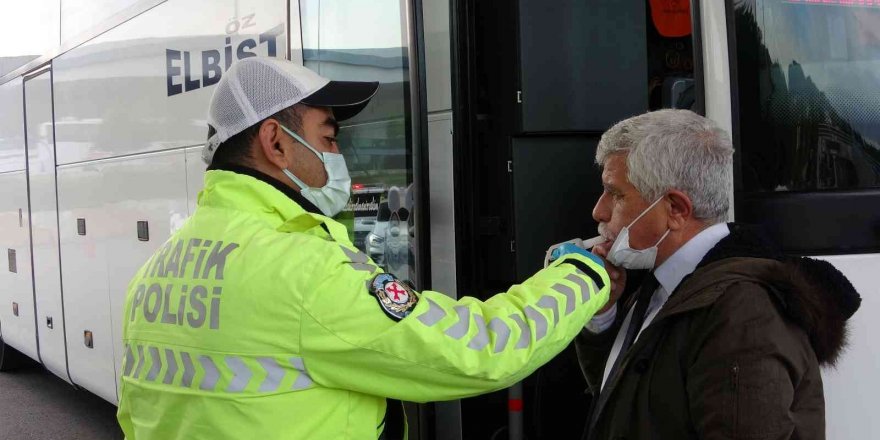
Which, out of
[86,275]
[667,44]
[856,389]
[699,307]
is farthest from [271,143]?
[86,275]

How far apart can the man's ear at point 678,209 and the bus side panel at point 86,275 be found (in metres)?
3.72

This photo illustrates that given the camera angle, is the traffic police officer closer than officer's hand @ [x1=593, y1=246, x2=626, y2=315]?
Yes

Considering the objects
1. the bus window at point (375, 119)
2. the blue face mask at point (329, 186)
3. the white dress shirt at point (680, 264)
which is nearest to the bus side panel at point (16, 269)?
the bus window at point (375, 119)

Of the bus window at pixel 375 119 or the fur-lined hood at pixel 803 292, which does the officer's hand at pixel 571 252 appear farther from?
the bus window at pixel 375 119

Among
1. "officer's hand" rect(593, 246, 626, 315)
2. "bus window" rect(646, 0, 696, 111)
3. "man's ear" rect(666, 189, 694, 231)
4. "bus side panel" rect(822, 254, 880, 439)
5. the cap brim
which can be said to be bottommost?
"bus side panel" rect(822, 254, 880, 439)

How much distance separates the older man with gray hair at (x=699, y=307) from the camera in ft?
5.75

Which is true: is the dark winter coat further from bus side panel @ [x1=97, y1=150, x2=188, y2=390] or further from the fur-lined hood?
bus side panel @ [x1=97, y1=150, x2=188, y2=390]

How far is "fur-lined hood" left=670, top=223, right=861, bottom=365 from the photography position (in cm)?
180

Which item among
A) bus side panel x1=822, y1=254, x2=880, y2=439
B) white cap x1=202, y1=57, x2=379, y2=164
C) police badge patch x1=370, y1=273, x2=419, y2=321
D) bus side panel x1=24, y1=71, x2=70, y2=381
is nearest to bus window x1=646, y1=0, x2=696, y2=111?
bus side panel x1=822, y1=254, x2=880, y2=439

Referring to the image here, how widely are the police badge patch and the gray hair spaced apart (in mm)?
685

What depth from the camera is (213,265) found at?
1719 mm

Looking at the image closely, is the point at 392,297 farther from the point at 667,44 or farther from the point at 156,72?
the point at 156,72

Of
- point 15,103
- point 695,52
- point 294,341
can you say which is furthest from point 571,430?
point 15,103

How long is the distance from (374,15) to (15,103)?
4706mm
